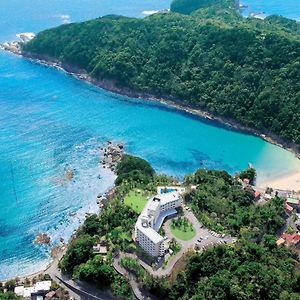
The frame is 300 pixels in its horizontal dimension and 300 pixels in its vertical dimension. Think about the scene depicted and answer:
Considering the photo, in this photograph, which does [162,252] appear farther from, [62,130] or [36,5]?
[36,5]

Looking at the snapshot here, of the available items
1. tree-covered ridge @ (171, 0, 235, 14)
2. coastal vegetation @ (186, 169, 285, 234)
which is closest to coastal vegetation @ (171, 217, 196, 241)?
coastal vegetation @ (186, 169, 285, 234)

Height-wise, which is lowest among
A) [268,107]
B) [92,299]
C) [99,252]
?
[92,299]

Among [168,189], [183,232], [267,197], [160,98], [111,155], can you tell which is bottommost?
[111,155]

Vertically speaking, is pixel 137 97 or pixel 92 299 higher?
pixel 137 97

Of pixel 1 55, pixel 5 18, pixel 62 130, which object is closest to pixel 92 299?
pixel 62 130

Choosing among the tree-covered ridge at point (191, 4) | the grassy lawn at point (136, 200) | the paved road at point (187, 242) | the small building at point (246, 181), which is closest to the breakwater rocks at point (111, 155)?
the grassy lawn at point (136, 200)

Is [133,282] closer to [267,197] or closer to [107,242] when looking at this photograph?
[107,242]

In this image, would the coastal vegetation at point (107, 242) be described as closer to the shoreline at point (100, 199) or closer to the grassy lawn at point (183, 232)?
the shoreline at point (100, 199)

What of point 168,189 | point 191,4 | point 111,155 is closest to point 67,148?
point 111,155
